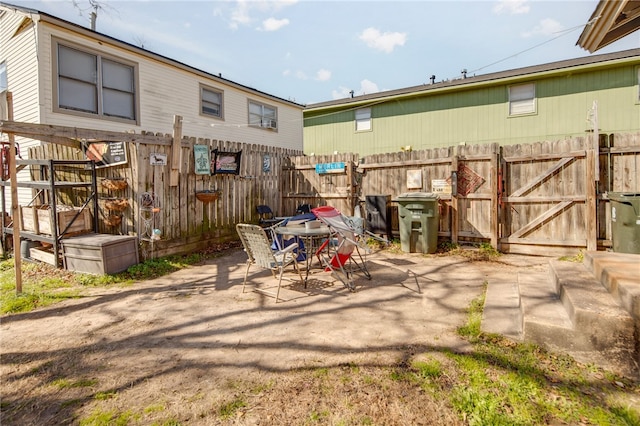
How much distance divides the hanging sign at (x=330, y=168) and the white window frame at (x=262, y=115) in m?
5.88

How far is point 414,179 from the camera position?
7961 mm

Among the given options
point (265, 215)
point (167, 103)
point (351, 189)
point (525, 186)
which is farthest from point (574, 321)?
point (167, 103)

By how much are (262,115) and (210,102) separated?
267 centimetres

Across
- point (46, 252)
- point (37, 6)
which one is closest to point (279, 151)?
point (46, 252)

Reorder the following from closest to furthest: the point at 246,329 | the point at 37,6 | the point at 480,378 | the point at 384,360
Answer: the point at 480,378 → the point at 384,360 → the point at 246,329 → the point at 37,6

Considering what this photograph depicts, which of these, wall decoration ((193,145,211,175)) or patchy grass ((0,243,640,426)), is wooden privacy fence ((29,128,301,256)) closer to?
wall decoration ((193,145,211,175))

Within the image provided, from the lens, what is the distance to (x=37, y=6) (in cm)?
800

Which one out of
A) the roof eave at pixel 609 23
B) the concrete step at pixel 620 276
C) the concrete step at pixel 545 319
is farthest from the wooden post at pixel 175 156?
the concrete step at pixel 620 276

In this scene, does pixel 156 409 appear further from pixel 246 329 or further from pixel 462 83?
pixel 462 83

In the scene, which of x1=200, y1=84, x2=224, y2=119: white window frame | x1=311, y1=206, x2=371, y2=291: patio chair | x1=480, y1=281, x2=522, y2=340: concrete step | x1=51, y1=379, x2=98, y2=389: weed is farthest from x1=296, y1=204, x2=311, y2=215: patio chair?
x1=51, y1=379, x2=98, y2=389: weed

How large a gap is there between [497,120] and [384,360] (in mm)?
12509

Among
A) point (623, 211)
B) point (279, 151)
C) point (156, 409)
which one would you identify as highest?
point (279, 151)

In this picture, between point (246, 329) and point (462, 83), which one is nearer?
point (246, 329)

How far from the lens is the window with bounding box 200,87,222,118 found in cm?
1193
